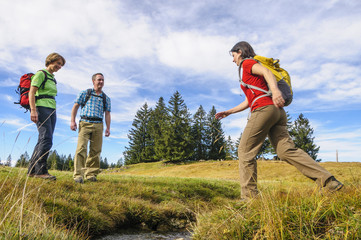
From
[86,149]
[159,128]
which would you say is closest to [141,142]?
[159,128]

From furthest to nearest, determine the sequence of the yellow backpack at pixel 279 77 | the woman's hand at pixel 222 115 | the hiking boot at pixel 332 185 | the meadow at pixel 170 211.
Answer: the woman's hand at pixel 222 115
the yellow backpack at pixel 279 77
the hiking boot at pixel 332 185
the meadow at pixel 170 211

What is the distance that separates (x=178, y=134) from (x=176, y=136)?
0.55 meters

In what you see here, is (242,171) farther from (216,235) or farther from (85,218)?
(85,218)

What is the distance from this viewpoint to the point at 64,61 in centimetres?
548

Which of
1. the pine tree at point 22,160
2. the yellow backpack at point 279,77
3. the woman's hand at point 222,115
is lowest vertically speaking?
the pine tree at point 22,160

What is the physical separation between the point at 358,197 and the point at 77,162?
5323 millimetres

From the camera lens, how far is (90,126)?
5727mm

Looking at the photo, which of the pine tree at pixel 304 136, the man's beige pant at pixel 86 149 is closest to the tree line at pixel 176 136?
the pine tree at pixel 304 136

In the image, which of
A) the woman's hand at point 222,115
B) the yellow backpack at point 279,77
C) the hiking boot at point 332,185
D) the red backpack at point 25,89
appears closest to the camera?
the hiking boot at point 332,185

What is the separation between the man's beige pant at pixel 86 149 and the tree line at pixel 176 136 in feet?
104

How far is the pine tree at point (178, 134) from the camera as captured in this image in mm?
43750

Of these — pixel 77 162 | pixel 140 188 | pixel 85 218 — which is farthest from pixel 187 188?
pixel 85 218

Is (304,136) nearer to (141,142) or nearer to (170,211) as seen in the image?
(141,142)

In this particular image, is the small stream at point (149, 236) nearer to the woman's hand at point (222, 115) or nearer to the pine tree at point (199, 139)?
the woman's hand at point (222, 115)
